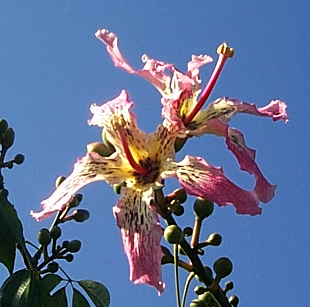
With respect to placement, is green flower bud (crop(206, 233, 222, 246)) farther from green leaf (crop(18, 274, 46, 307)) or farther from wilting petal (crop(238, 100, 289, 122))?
green leaf (crop(18, 274, 46, 307))

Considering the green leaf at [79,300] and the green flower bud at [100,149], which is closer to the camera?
the green flower bud at [100,149]

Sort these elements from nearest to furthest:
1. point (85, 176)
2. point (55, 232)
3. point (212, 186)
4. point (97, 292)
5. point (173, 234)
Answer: point (173, 234)
point (212, 186)
point (85, 176)
point (97, 292)
point (55, 232)

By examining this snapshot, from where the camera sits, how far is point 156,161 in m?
1.91

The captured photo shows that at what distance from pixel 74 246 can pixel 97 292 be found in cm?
24

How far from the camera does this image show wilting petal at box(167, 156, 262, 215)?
5.36 ft

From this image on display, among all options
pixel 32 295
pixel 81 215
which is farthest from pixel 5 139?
pixel 32 295

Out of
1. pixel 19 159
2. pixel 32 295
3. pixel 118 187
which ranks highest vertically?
pixel 19 159

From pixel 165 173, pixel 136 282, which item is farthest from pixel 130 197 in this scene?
pixel 136 282

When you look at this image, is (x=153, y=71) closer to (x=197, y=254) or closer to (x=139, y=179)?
(x=139, y=179)

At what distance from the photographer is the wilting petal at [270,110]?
1906 millimetres

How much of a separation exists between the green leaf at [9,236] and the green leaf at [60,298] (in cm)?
30

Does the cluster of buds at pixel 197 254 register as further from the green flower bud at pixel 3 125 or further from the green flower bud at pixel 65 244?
the green flower bud at pixel 3 125

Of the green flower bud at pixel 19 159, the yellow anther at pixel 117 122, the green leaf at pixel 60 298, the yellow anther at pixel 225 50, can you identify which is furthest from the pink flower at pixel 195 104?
the green flower bud at pixel 19 159

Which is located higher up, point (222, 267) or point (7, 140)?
point (7, 140)
